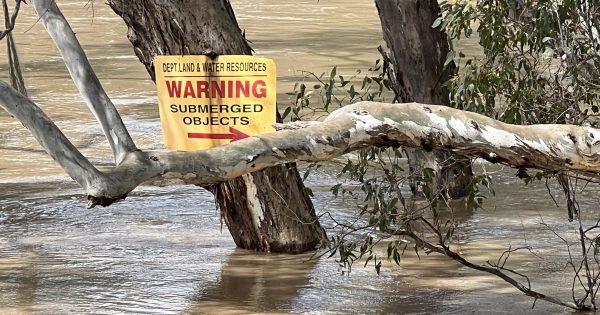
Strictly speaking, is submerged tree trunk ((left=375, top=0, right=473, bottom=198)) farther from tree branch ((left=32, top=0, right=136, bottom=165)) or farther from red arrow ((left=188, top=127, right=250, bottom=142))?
tree branch ((left=32, top=0, right=136, bottom=165))

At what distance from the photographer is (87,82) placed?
17.8 feet

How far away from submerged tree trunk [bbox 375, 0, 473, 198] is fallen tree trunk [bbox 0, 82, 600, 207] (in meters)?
4.58

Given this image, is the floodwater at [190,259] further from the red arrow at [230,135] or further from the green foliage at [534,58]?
the green foliage at [534,58]

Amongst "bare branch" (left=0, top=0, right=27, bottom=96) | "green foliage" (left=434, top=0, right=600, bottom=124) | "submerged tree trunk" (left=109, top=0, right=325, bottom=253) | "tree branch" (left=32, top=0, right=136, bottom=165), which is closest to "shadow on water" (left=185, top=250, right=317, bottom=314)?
"submerged tree trunk" (left=109, top=0, right=325, bottom=253)

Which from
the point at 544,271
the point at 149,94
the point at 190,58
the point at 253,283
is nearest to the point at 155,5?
the point at 190,58

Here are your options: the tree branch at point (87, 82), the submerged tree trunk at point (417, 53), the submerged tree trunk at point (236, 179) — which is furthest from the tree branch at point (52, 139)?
the submerged tree trunk at point (417, 53)

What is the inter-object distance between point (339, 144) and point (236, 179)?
3344mm

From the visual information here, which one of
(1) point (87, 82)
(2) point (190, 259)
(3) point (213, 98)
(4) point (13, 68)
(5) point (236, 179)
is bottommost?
(2) point (190, 259)

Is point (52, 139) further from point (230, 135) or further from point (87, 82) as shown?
point (230, 135)

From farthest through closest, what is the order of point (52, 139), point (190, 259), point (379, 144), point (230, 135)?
point (190, 259) → point (230, 135) → point (379, 144) → point (52, 139)

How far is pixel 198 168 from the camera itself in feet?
15.7

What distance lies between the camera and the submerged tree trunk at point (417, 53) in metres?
9.62

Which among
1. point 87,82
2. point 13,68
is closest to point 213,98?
point 13,68

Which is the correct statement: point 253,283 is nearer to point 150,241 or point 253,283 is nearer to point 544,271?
point 150,241
